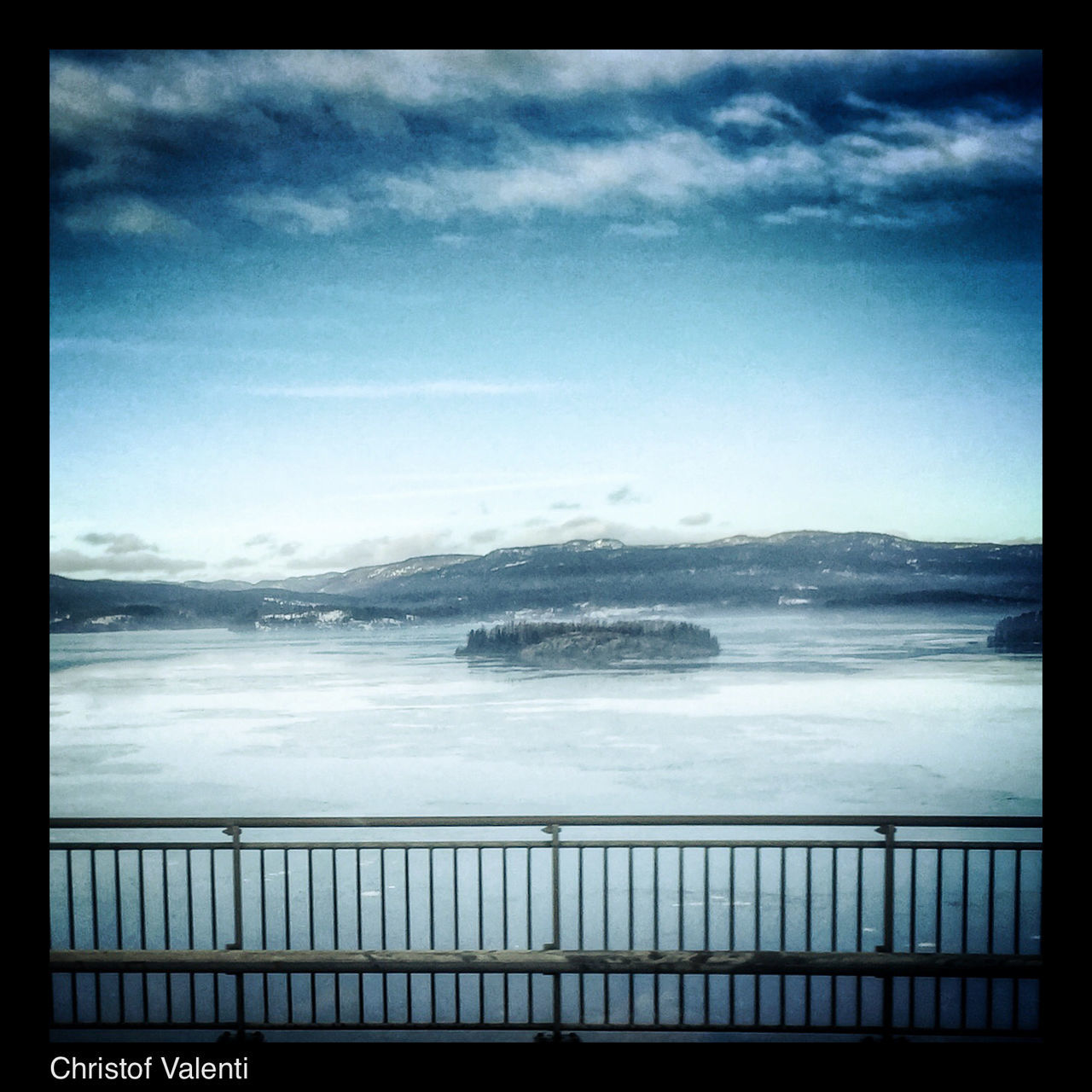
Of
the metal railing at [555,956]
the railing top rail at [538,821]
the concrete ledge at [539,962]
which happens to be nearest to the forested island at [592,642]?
the metal railing at [555,956]

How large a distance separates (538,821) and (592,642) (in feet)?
23.5

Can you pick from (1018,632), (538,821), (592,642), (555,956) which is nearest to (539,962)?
(555,956)

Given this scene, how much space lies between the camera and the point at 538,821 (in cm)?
364

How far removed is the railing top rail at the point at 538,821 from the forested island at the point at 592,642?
627 cm

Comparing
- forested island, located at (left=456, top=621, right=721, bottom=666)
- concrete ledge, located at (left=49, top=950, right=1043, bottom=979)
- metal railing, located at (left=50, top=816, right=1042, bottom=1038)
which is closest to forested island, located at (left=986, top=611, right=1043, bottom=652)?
forested island, located at (left=456, top=621, right=721, bottom=666)

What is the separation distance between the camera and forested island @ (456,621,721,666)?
33.3 feet

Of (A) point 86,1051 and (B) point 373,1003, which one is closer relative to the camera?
(A) point 86,1051

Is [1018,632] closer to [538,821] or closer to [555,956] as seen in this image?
[538,821]

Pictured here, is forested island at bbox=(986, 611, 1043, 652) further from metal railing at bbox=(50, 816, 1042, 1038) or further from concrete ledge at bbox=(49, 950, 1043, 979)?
concrete ledge at bbox=(49, 950, 1043, 979)
